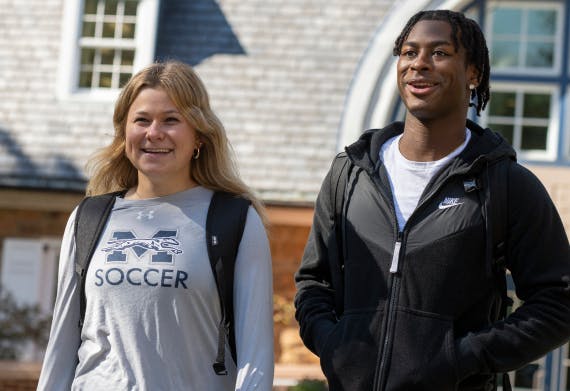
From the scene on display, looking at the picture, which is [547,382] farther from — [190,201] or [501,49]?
[190,201]

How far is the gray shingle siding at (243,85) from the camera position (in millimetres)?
11234

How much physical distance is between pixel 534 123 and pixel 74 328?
8644 millimetres

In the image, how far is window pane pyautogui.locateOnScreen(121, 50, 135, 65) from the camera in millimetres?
12016

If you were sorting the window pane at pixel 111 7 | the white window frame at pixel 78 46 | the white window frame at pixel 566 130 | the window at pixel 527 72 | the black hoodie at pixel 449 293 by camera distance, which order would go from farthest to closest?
the window pane at pixel 111 7
the white window frame at pixel 78 46
the window at pixel 527 72
the white window frame at pixel 566 130
the black hoodie at pixel 449 293

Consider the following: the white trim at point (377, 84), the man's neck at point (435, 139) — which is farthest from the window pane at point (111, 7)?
the man's neck at point (435, 139)

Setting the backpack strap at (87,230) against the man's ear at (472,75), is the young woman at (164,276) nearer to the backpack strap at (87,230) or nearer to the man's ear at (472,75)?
the backpack strap at (87,230)

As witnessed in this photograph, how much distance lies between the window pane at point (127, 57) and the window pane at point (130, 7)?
1.46 feet

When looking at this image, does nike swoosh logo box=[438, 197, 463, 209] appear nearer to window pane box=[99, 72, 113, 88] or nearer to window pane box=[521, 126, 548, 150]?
window pane box=[521, 126, 548, 150]

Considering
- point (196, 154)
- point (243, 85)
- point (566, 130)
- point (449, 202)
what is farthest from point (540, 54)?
point (449, 202)

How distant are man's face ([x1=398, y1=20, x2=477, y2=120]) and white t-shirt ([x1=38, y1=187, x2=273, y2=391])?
2.17 feet

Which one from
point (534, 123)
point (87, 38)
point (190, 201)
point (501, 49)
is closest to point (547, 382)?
point (534, 123)

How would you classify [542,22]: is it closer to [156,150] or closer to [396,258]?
[156,150]

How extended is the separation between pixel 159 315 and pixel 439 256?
34.4 inches

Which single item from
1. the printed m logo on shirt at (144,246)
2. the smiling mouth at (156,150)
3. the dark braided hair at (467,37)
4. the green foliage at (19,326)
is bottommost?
the green foliage at (19,326)
